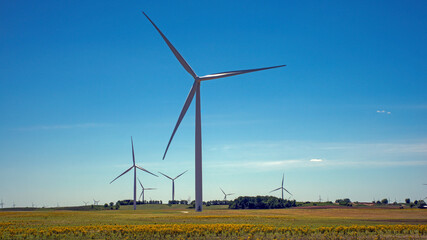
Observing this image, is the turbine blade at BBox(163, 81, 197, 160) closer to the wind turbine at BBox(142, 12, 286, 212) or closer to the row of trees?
the wind turbine at BBox(142, 12, 286, 212)

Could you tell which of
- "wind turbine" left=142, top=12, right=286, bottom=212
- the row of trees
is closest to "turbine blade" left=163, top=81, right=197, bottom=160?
"wind turbine" left=142, top=12, right=286, bottom=212

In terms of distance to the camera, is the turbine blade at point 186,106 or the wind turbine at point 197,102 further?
the wind turbine at point 197,102

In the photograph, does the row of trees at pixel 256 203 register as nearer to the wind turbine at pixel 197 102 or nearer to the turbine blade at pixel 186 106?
the wind turbine at pixel 197 102

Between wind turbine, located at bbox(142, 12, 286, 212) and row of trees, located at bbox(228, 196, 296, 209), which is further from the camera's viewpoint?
row of trees, located at bbox(228, 196, 296, 209)

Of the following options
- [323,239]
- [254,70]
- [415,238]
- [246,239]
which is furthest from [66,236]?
[254,70]

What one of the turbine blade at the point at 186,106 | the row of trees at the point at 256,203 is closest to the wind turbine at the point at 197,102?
the turbine blade at the point at 186,106

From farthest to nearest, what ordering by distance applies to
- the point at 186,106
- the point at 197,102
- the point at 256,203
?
the point at 256,203
the point at 197,102
the point at 186,106

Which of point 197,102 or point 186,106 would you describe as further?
point 197,102

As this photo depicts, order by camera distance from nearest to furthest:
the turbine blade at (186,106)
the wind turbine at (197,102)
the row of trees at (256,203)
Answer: the turbine blade at (186,106)
the wind turbine at (197,102)
the row of trees at (256,203)

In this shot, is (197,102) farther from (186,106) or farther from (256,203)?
(256,203)

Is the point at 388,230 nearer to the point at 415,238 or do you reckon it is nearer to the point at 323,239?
the point at 415,238

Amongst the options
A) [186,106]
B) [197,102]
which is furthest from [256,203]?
[186,106]

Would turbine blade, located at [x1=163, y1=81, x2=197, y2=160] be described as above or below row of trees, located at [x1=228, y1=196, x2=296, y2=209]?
above

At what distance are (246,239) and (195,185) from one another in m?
54.5
